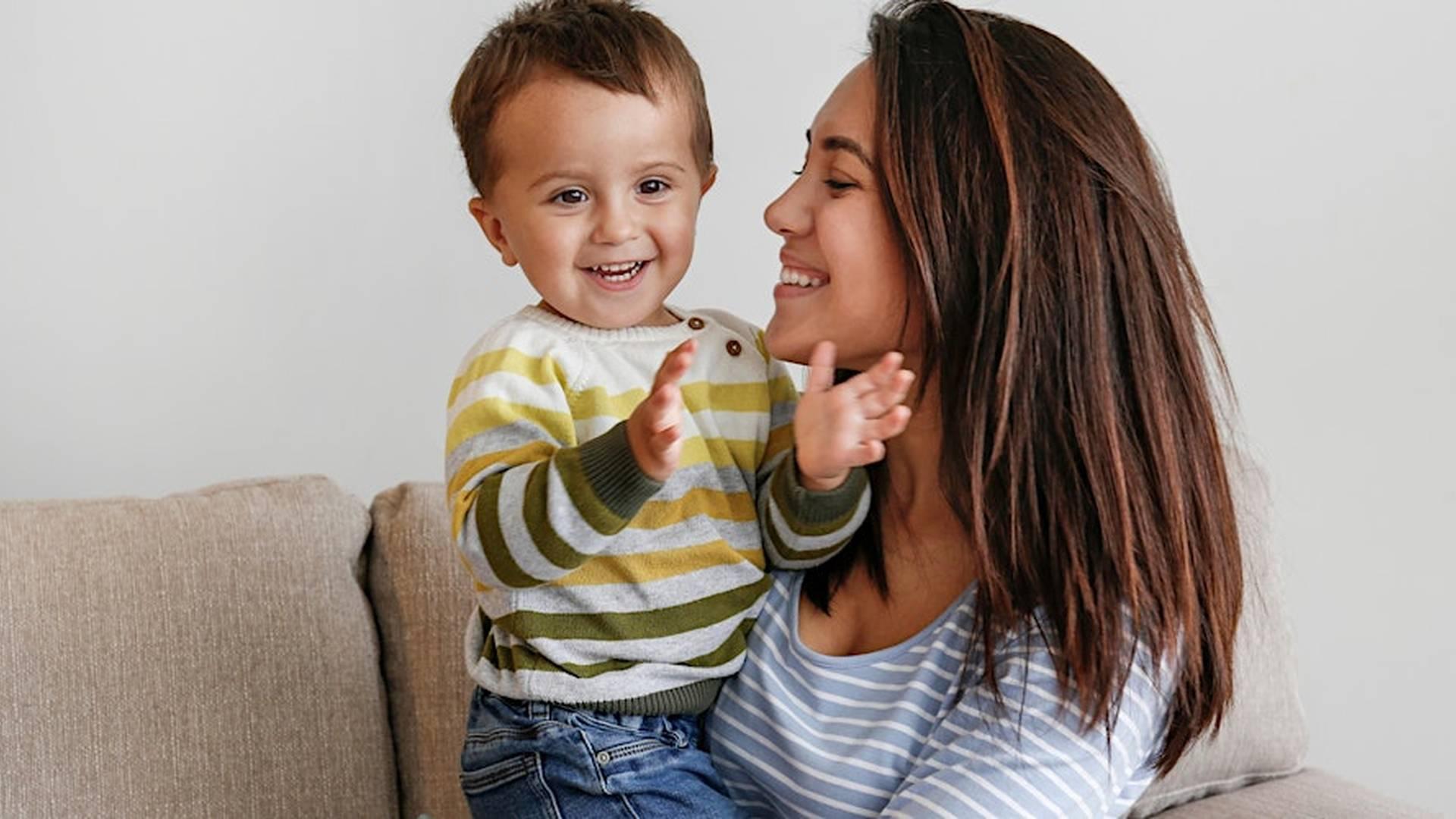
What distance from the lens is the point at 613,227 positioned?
4.96 ft

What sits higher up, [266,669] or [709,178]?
[709,178]

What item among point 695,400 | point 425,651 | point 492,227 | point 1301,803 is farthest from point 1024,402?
point 425,651

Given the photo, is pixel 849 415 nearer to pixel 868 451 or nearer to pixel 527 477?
pixel 868 451

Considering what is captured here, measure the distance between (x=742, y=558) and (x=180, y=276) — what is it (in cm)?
106

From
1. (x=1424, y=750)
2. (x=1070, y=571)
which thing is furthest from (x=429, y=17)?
(x=1424, y=750)

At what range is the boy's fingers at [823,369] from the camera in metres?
1.43


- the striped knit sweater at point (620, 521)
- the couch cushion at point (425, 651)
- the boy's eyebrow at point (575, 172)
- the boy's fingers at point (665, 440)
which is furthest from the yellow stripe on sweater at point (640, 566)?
the couch cushion at point (425, 651)

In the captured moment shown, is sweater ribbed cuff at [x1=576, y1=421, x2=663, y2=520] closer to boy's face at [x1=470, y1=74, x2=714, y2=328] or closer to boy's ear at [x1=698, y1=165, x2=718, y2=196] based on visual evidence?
boy's face at [x1=470, y1=74, x2=714, y2=328]

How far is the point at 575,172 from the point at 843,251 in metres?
0.24

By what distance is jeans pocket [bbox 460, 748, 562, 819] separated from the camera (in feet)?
5.01

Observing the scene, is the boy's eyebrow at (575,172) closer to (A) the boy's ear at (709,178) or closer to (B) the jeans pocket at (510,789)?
(A) the boy's ear at (709,178)

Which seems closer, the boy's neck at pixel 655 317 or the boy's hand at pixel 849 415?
the boy's hand at pixel 849 415

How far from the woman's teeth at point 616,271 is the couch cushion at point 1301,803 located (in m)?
0.99

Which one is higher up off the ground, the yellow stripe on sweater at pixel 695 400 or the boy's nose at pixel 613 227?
the boy's nose at pixel 613 227
